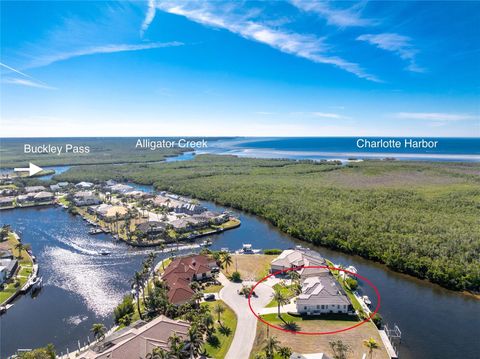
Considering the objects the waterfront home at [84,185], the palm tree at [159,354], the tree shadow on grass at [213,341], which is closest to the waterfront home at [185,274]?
the tree shadow on grass at [213,341]

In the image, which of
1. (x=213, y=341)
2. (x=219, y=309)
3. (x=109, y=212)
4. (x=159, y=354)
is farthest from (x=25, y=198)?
(x=159, y=354)

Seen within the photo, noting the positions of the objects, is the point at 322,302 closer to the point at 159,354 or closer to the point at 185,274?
the point at 185,274

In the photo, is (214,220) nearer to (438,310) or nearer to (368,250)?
(368,250)

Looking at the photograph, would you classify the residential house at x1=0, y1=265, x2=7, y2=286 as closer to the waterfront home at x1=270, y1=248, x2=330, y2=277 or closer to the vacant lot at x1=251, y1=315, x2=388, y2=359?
the vacant lot at x1=251, y1=315, x2=388, y2=359

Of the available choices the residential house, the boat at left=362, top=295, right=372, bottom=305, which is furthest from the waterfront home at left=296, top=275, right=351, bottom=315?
the residential house

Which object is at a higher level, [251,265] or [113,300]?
[251,265]
